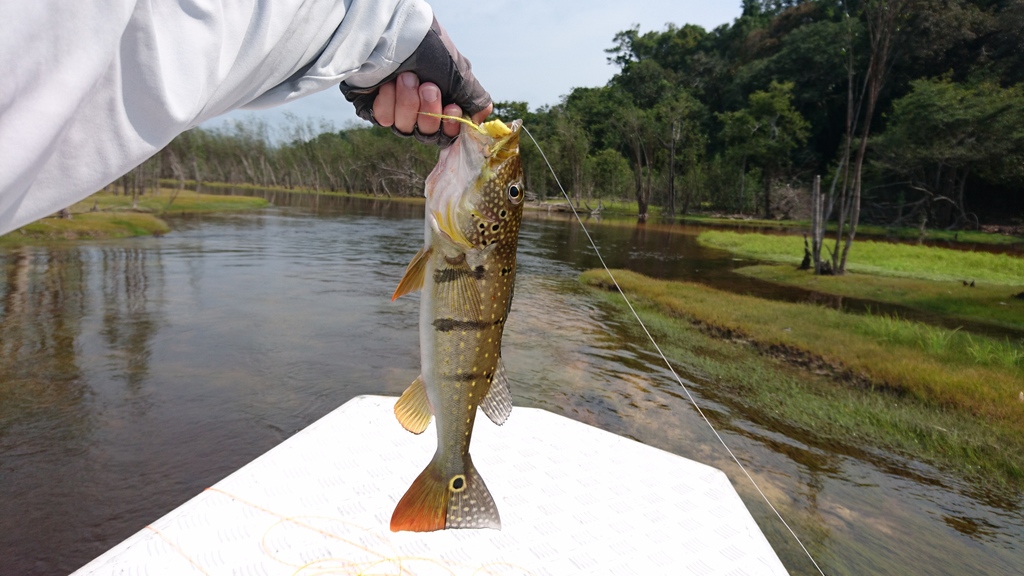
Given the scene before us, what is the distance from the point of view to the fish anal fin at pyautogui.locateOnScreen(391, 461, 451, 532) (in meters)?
2.37

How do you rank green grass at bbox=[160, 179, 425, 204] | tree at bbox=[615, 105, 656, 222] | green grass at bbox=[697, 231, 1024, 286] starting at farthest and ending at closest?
green grass at bbox=[160, 179, 425, 204]
tree at bbox=[615, 105, 656, 222]
green grass at bbox=[697, 231, 1024, 286]

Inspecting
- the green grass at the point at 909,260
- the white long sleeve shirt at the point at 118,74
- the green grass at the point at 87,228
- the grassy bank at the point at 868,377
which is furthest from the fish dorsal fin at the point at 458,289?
the green grass at the point at 909,260

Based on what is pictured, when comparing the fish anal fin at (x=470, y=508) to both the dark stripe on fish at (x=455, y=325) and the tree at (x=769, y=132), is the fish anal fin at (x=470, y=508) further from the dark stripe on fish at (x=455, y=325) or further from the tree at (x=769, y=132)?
the tree at (x=769, y=132)

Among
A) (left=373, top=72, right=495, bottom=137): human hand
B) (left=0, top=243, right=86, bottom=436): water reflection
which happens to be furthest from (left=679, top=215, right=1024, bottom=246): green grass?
(left=373, top=72, right=495, bottom=137): human hand

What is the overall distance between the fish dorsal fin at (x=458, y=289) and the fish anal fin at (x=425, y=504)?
0.67m

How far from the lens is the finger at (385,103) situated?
2357 mm

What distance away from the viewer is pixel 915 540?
18.4 ft

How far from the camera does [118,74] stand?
3.94ft

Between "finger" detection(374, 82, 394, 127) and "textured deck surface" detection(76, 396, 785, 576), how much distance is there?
2721mm

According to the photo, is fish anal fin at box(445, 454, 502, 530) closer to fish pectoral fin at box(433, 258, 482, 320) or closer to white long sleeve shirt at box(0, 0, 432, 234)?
fish pectoral fin at box(433, 258, 482, 320)

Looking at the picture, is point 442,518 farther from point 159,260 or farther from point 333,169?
point 333,169

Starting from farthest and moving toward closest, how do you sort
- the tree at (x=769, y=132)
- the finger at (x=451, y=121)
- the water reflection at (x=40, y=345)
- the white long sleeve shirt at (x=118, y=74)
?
the tree at (x=769, y=132)
the water reflection at (x=40, y=345)
the finger at (x=451, y=121)
the white long sleeve shirt at (x=118, y=74)

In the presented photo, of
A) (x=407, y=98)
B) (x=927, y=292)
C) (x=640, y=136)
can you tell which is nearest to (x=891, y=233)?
(x=927, y=292)

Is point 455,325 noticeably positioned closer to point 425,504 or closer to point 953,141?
point 425,504
